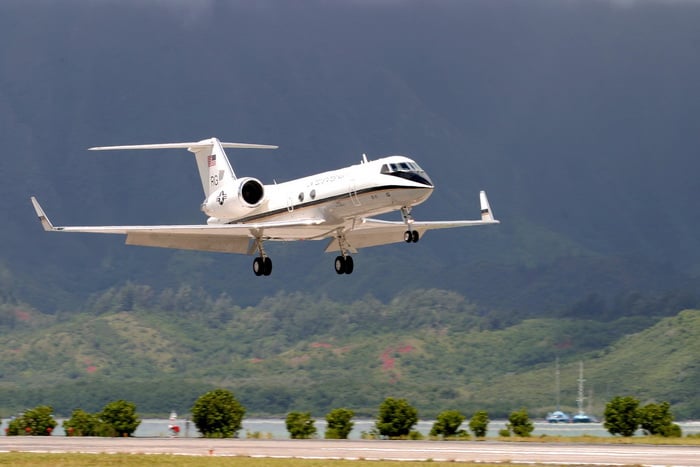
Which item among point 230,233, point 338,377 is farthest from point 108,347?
point 230,233

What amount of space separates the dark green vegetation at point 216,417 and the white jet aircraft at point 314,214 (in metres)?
6.75

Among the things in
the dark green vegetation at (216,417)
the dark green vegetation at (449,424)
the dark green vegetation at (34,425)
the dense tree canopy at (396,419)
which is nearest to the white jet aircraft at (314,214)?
the dense tree canopy at (396,419)

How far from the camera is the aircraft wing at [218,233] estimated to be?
47062 mm

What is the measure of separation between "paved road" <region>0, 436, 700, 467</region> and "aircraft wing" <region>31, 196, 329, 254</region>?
7.07 m

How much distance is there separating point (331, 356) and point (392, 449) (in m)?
88.5

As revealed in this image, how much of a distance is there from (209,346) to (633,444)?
96.8 m

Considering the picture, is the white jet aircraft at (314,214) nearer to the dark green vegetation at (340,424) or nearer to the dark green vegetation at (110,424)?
the dark green vegetation at (340,424)

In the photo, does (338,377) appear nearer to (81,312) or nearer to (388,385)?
(388,385)

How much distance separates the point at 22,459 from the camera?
1516 inches

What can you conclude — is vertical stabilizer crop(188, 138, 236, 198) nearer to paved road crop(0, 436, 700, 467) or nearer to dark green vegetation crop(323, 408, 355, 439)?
dark green vegetation crop(323, 408, 355, 439)

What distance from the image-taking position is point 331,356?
5217 inches

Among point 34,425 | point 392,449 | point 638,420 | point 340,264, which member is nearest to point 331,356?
point 34,425

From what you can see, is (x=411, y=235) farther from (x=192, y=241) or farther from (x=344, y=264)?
(x=192, y=241)

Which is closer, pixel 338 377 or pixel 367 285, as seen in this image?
pixel 338 377
